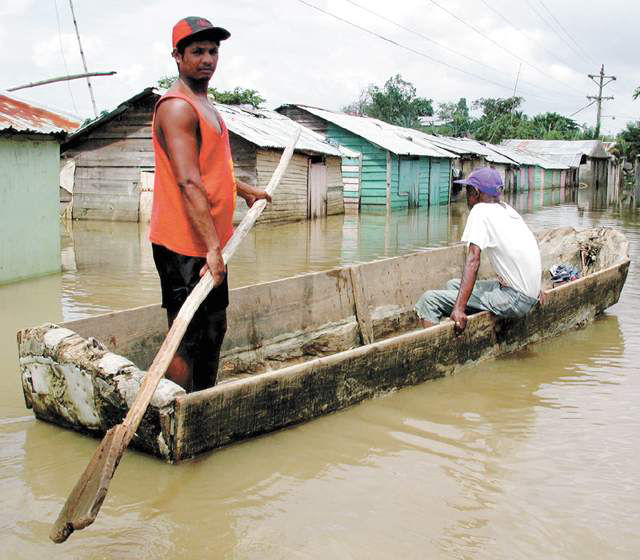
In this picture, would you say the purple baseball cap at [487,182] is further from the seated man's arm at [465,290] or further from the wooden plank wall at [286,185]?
the wooden plank wall at [286,185]

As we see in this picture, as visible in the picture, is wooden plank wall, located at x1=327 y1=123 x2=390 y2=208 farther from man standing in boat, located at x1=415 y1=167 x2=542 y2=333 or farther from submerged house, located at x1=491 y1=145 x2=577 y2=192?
man standing in boat, located at x1=415 y1=167 x2=542 y2=333

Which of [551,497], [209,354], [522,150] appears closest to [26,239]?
[209,354]

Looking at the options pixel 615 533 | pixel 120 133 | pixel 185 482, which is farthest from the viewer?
pixel 120 133

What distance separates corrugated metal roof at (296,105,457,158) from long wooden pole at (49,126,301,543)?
17.6 meters

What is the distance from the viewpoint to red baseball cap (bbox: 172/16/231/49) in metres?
3.02

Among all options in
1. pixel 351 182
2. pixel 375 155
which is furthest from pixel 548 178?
pixel 351 182

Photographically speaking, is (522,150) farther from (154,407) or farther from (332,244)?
(154,407)

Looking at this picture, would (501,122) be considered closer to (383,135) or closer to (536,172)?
(536,172)

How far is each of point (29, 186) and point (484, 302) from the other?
5570mm

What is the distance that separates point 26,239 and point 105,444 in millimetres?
6112

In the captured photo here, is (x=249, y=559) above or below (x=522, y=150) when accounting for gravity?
below

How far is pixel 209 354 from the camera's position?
3.54 m

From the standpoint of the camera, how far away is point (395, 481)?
3365 mm

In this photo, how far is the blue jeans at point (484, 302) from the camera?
5.14 meters
